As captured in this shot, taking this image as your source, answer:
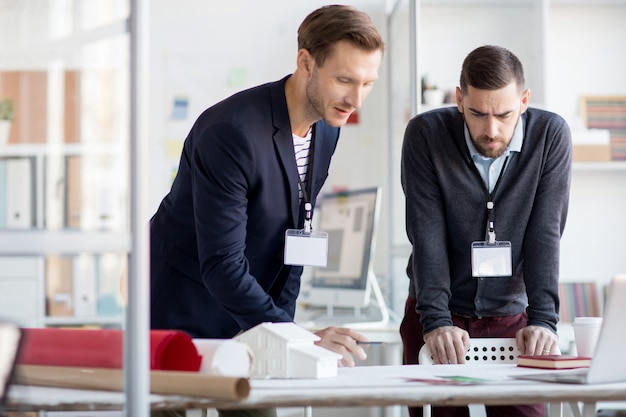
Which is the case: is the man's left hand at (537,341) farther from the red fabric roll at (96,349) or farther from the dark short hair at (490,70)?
the red fabric roll at (96,349)

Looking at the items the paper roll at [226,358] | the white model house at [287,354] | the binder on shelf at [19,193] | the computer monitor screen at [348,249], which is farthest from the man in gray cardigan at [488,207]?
the computer monitor screen at [348,249]

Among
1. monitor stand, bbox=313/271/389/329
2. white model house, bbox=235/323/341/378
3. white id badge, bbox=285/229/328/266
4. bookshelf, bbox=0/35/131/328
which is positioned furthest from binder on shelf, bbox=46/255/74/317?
monitor stand, bbox=313/271/389/329

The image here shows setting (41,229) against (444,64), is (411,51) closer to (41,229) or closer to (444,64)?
(444,64)

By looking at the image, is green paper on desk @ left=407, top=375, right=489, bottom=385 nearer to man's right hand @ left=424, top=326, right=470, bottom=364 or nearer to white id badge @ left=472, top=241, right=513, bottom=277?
man's right hand @ left=424, top=326, right=470, bottom=364

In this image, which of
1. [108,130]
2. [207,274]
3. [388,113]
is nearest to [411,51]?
[388,113]

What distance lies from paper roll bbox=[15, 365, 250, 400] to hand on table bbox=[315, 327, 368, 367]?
35 cm

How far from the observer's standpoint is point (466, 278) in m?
2.19

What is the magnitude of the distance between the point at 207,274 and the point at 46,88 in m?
0.69

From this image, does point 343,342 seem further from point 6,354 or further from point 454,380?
point 6,354

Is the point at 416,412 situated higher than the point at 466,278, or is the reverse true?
the point at 466,278

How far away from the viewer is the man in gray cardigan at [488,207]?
210cm

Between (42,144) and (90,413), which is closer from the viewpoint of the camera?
(42,144)

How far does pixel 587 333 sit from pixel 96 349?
39.6 inches

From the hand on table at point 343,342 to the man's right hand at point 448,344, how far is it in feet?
1.17
